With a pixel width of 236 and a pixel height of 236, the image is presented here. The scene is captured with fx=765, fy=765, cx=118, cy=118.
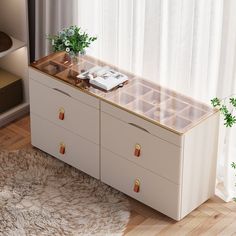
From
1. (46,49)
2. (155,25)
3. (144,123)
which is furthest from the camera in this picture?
(46,49)

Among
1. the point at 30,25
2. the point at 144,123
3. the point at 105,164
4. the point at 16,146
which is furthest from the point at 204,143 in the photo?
the point at 30,25

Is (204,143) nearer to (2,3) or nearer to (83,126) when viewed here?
(83,126)

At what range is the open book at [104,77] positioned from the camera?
390 centimetres

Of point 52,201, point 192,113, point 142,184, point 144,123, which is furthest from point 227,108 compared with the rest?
point 52,201

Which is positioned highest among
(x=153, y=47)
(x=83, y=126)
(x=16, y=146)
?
(x=153, y=47)

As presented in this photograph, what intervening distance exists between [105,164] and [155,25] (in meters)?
0.77

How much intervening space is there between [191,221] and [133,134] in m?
0.52

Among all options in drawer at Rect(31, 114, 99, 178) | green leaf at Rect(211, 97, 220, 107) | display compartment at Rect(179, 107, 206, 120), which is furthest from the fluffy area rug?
green leaf at Rect(211, 97, 220, 107)

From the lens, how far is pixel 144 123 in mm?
3674

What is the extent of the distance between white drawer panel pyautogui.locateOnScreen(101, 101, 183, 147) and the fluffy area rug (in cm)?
45

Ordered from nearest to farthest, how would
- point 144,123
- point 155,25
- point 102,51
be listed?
1. point 144,123
2. point 155,25
3. point 102,51

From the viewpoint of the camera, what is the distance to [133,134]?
148 inches

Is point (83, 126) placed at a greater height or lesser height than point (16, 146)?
greater

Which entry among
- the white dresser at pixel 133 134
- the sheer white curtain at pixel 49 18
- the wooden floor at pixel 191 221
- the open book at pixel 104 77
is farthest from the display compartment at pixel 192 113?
the sheer white curtain at pixel 49 18
